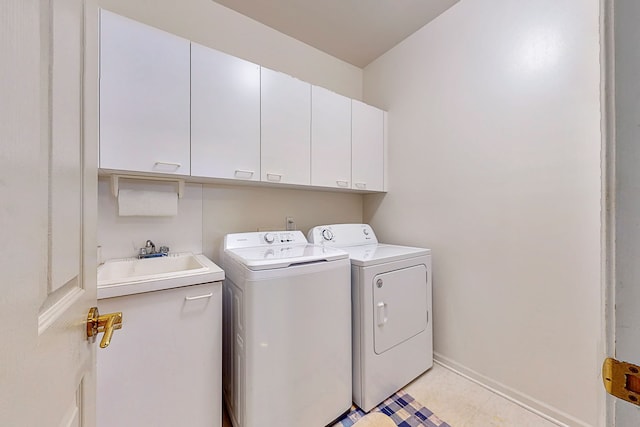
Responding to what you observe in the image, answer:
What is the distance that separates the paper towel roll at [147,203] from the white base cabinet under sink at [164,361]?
68 cm

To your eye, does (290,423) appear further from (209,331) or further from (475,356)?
(475,356)

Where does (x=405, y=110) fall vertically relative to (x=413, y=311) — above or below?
above

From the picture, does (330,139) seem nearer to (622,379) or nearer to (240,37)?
(240,37)

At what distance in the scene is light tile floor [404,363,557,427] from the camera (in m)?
1.51

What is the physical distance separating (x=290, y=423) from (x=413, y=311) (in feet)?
3.53

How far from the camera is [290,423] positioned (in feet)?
4.32

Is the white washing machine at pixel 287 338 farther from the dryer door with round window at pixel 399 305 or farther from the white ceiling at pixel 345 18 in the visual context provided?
the white ceiling at pixel 345 18

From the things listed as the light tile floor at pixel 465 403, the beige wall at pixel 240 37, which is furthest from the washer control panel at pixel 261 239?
the beige wall at pixel 240 37

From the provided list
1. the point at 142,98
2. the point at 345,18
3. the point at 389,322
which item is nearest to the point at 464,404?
the point at 389,322

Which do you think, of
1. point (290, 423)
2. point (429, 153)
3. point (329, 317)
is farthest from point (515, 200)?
point (290, 423)

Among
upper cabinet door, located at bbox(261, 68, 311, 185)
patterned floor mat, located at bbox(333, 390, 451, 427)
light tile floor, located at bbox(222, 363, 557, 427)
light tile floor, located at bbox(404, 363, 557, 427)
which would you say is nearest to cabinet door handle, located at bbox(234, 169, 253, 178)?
upper cabinet door, located at bbox(261, 68, 311, 185)

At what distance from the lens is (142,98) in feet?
4.46

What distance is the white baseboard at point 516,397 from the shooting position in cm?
146

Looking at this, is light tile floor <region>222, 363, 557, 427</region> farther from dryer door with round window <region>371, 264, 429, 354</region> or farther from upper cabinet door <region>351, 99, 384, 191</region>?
upper cabinet door <region>351, 99, 384, 191</region>
